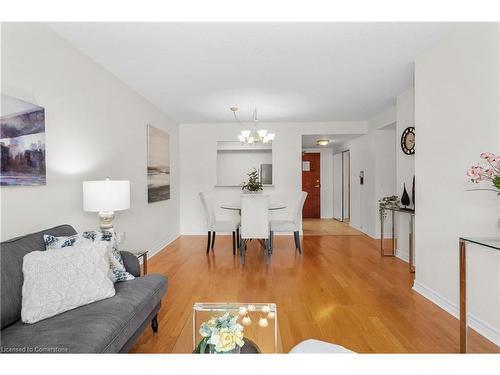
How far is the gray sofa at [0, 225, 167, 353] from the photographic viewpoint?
1122 mm

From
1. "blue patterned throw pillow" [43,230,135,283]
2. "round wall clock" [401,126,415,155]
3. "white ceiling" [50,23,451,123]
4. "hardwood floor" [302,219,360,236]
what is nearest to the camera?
"blue patterned throw pillow" [43,230,135,283]

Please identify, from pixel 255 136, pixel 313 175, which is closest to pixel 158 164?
pixel 255 136

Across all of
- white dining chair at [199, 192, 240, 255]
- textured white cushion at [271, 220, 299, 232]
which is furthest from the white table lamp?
textured white cushion at [271, 220, 299, 232]

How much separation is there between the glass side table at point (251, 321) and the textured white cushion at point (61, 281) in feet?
1.81

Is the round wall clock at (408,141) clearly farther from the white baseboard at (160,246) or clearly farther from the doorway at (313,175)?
the doorway at (313,175)

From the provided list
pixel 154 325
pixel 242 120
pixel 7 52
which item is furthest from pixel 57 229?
pixel 242 120

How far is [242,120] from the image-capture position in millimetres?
5324

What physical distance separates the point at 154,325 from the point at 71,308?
0.71 metres

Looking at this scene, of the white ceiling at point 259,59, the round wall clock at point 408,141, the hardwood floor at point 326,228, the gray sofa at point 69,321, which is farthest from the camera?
the hardwood floor at point 326,228

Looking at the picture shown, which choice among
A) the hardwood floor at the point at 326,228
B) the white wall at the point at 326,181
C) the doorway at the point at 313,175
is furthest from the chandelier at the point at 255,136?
the white wall at the point at 326,181

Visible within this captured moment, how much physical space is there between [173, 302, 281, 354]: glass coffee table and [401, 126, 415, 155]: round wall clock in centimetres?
316

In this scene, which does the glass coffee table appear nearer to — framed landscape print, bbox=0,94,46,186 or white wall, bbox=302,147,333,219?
framed landscape print, bbox=0,94,46,186

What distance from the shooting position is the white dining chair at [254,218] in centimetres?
368
